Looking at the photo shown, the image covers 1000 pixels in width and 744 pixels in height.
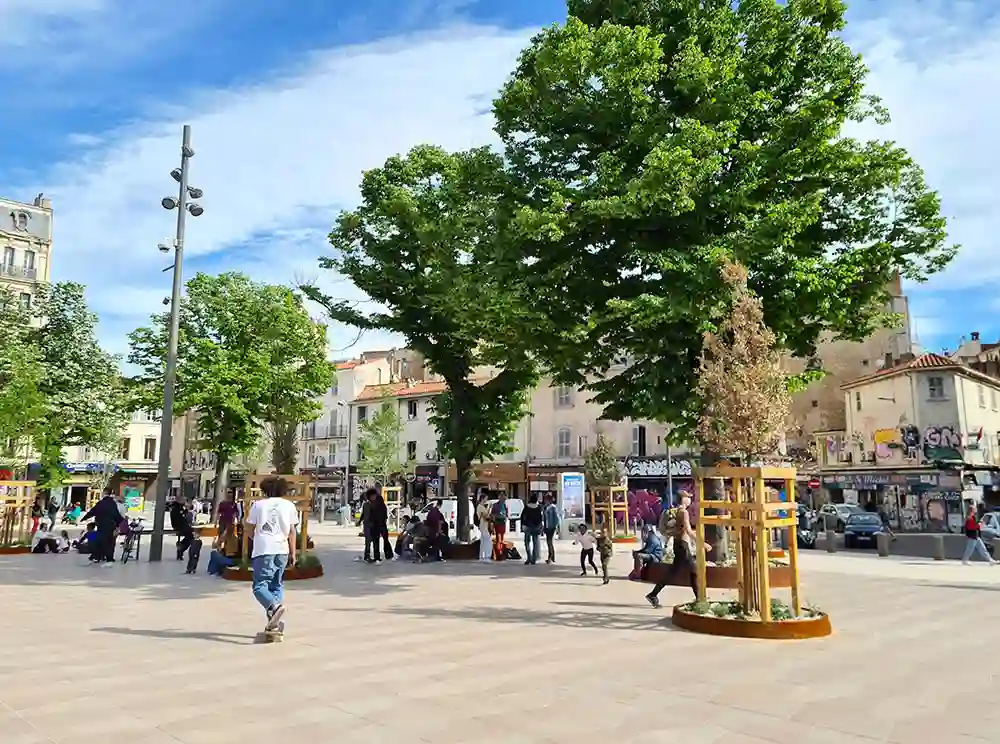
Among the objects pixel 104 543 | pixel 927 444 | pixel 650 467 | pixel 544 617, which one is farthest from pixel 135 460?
pixel 544 617

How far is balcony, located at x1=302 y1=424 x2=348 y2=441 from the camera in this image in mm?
63781

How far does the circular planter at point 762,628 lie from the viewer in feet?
28.0

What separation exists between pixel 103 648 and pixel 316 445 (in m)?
59.4

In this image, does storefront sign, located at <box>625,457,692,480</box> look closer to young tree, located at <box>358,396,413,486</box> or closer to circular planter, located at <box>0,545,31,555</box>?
young tree, located at <box>358,396,413,486</box>

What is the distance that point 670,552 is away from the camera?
1540cm

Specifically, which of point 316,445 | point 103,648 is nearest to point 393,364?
point 316,445

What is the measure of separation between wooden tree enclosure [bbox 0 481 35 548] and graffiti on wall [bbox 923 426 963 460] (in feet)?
124

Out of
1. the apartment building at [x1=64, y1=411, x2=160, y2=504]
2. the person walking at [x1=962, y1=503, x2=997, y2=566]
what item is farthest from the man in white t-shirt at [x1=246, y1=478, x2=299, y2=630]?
the apartment building at [x1=64, y1=411, x2=160, y2=504]

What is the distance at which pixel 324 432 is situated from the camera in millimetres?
65312

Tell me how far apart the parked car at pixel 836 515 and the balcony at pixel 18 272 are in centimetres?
5179

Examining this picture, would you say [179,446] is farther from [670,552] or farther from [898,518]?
[670,552]

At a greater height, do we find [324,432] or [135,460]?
[324,432]

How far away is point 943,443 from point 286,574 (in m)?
34.7

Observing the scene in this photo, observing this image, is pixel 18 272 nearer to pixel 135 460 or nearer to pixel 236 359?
pixel 135 460
